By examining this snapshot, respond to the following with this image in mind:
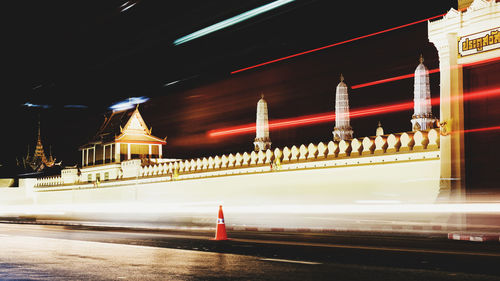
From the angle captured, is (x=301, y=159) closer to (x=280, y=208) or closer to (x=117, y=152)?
(x=280, y=208)

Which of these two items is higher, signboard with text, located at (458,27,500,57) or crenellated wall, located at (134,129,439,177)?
signboard with text, located at (458,27,500,57)

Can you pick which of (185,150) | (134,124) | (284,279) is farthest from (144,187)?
(284,279)

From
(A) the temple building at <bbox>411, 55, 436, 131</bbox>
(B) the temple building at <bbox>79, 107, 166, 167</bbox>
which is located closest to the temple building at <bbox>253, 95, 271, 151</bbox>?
(B) the temple building at <bbox>79, 107, 166, 167</bbox>

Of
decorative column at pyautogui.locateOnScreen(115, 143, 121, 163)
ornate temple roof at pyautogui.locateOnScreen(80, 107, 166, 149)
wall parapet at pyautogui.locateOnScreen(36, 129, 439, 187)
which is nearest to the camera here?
wall parapet at pyautogui.locateOnScreen(36, 129, 439, 187)

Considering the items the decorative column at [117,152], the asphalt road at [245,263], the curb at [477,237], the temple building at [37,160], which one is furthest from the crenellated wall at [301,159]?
the temple building at [37,160]

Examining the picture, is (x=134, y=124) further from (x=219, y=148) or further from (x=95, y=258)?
(x=95, y=258)

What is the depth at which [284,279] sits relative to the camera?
20.3ft

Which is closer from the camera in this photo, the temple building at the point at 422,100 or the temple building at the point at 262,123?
the temple building at the point at 422,100

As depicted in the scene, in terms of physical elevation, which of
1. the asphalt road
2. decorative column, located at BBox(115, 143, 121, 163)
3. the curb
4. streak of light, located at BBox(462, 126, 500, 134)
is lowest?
the curb

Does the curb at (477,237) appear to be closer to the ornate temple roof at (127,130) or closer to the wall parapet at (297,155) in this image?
the wall parapet at (297,155)

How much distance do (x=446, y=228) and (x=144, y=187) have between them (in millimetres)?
16707

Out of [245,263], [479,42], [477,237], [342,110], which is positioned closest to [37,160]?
[342,110]

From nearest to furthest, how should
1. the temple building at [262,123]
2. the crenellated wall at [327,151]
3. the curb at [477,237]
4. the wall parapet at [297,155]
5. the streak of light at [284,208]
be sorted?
the curb at [477,237]
the streak of light at [284,208]
the crenellated wall at [327,151]
the wall parapet at [297,155]
the temple building at [262,123]

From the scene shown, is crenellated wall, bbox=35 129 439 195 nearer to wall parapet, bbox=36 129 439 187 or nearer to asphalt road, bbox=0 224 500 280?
wall parapet, bbox=36 129 439 187
